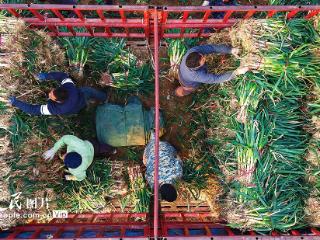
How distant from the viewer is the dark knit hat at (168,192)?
375 centimetres

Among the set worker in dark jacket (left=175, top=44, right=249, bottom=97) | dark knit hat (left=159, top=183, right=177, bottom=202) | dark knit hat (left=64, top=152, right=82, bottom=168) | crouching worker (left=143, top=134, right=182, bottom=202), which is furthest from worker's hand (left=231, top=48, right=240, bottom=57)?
dark knit hat (left=64, top=152, right=82, bottom=168)

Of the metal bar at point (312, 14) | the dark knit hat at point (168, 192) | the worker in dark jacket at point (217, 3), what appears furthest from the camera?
the worker in dark jacket at point (217, 3)

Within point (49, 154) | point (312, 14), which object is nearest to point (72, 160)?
point (49, 154)

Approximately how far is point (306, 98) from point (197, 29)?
1775mm

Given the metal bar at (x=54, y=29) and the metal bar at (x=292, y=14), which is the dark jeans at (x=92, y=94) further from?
the metal bar at (x=292, y=14)

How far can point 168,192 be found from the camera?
3.81m

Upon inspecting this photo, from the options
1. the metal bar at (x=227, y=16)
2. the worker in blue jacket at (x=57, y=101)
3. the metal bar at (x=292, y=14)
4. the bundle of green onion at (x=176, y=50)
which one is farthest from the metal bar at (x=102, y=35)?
the metal bar at (x=292, y=14)

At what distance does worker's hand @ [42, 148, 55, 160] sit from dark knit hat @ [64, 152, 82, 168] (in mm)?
405

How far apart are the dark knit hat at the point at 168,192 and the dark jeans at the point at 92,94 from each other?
5.86ft

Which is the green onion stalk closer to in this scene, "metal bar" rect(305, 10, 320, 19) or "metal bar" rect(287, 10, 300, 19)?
"metal bar" rect(287, 10, 300, 19)

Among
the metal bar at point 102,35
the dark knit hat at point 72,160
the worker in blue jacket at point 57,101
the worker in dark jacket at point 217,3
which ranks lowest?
the dark knit hat at point 72,160

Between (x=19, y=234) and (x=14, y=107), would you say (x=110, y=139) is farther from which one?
(x=19, y=234)

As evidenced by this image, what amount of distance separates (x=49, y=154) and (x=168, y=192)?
1.66 metres

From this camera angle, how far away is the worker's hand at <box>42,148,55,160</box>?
4285 mm
